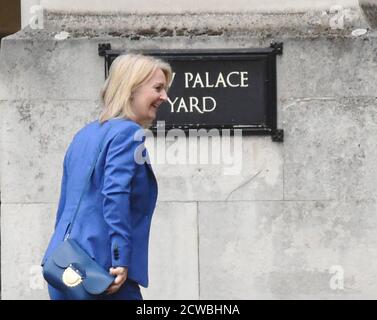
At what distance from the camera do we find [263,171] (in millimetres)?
7637

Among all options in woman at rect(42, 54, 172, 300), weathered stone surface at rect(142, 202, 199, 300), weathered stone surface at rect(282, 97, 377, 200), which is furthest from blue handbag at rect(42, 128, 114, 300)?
weathered stone surface at rect(282, 97, 377, 200)

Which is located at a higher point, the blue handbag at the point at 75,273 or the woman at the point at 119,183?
the woman at the point at 119,183

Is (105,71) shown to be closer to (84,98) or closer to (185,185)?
(84,98)

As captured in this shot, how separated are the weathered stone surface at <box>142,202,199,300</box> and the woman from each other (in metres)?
1.93

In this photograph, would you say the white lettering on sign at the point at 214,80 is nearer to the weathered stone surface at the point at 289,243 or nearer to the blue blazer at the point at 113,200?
the weathered stone surface at the point at 289,243

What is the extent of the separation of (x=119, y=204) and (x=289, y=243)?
8.26 ft

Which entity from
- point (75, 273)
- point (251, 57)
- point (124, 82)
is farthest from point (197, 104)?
point (75, 273)

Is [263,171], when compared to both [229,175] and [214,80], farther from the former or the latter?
[214,80]

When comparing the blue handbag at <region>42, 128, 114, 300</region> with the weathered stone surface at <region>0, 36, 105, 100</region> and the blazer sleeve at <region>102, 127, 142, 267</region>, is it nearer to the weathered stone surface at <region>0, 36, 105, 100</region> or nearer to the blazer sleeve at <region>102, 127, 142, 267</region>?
the blazer sleeve at <region>102, 127, 142, 267</region>

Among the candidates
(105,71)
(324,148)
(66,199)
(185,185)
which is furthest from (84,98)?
(66,199)

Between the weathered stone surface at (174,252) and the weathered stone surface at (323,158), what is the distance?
0.67 metres

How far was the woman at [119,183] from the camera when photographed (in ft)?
17.6

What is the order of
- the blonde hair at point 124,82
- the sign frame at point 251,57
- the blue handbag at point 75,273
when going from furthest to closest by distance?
the sign frame at point 251,57
the blonde hair at point 124,82
the blue handbag at point 75,273

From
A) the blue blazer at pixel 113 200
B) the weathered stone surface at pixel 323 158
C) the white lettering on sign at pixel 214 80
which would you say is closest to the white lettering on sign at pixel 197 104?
the white lettering on sign at pixel 214 80
